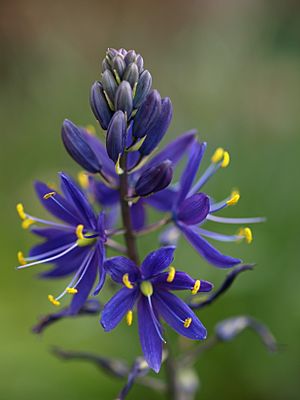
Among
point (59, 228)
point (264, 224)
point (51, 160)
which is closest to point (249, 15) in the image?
point (51, 160)

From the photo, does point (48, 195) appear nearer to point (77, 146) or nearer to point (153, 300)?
point (77, 146)

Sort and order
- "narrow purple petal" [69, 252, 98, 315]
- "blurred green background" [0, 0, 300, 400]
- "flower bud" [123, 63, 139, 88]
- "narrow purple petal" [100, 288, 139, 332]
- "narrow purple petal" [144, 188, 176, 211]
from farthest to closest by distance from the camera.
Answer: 1. "blurred green background" [0, 0, 300, 400]
2. "narrow purple petal" [144, 188, 176, 211]
3. "narrow purple petal" [69, 252, 98, 315]
4. "flower bud" [123, 63, 139, 88]
5. "narrow purple petal" [100, 288, 139, 332]

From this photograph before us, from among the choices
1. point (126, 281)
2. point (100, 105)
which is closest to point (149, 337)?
point (126, 281)

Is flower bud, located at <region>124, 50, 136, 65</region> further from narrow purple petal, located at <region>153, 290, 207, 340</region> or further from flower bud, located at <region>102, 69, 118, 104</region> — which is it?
narrow purple petal, located at <region>153, 290, 207, 340</region>

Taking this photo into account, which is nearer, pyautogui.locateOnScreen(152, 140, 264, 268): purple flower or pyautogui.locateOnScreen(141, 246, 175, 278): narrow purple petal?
pyautogui.locateOnScreen(141, 246, 175, 278): narrow purple petal

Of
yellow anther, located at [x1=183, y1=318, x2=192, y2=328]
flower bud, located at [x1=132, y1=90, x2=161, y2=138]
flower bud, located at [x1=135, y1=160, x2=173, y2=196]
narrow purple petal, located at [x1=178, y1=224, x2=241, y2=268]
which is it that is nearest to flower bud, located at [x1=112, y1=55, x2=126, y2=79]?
flower bud, located at [x1=132, y1=90, x2=161, y2=138]

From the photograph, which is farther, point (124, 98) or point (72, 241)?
point (72, 241)

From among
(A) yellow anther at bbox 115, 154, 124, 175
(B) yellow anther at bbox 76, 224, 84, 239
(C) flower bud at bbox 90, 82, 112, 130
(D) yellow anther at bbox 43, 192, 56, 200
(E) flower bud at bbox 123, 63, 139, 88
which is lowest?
(B) yellow anther at bbox 76, 224, 84, 239
